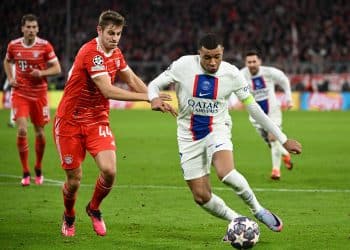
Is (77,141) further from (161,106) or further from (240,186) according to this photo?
(240,186)

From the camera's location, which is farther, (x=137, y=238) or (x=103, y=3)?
(x=103, y=3)

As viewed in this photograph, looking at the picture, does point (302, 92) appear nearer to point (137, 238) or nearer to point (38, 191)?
point (38, 191)

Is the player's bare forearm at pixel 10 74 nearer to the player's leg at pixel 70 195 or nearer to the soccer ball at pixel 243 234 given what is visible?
the player's leg at pixel 70 195

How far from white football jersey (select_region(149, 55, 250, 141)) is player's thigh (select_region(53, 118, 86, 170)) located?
46.3 inches

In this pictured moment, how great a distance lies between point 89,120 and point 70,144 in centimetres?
34

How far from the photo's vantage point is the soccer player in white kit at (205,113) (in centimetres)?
851

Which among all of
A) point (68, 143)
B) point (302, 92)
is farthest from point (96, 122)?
point (302, 92)

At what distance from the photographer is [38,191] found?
42.3ft

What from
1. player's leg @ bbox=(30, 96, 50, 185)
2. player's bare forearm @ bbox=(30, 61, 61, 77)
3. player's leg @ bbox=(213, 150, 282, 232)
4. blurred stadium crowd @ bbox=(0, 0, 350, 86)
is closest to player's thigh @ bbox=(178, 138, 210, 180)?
player's leg @ bbox=(213, 150, 282, 232)

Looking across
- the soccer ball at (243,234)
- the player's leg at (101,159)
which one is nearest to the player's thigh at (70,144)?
the player's leg at (101,159)

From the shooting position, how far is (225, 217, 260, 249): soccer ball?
790 cm

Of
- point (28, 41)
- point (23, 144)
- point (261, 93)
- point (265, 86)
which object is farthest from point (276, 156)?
point (28, 41)

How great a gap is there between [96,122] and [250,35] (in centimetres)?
3731

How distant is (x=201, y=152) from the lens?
870cm
